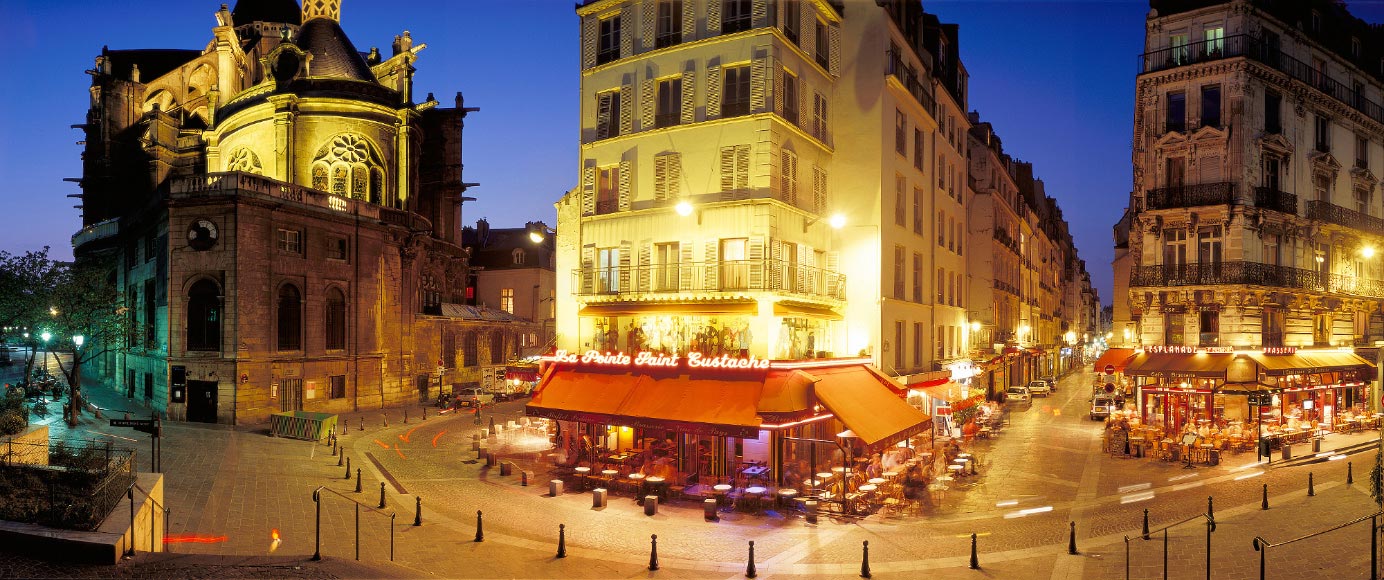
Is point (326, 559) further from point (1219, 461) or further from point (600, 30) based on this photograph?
point (1219, 461)

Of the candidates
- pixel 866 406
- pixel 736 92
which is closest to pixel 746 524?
pixel 866 406

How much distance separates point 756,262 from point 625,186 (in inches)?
237

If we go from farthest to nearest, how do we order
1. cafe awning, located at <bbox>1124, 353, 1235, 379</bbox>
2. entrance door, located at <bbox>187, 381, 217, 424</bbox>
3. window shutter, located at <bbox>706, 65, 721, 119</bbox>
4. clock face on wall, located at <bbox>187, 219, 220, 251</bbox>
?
1. clock face on wall, located at <bbox>187, 219, 220, 251</bbox>
2. entrance door, located at <bbox>187, 381, 217, 424</bbox>
3. cafe awning, located at <bbox>1124, 353, 1235, 379</bbox>
4. window shutter, located at <bbox>706, 65, 721, 119</bbox>

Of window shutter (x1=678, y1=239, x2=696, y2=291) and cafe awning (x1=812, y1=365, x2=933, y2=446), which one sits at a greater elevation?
window shutter (x1=678, y1=239, x2=696, y2=291)

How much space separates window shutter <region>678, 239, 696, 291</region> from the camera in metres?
25.2

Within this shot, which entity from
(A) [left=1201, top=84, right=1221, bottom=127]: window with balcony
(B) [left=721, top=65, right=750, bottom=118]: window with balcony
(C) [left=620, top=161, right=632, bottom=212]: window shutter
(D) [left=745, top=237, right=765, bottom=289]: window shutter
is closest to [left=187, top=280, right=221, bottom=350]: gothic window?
(C) [left=620, top=161, right=632, bottom=212]: window shutter

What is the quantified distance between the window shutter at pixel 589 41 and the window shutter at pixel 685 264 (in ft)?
26.3

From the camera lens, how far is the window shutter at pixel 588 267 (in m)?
27.4

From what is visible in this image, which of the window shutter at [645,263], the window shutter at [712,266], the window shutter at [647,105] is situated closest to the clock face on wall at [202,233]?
the window shutter at [645,263]

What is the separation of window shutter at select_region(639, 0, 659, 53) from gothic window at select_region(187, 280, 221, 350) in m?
24.0

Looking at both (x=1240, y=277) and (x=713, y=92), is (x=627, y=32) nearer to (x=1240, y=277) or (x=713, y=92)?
(x=713, y=92)

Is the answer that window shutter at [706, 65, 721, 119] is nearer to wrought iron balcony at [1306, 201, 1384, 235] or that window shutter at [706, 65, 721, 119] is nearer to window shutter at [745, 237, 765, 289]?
window shutter at [745, 237, 765, 289]

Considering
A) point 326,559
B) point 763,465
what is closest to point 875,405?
point 763,465

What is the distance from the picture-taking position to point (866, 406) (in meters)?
23.2
